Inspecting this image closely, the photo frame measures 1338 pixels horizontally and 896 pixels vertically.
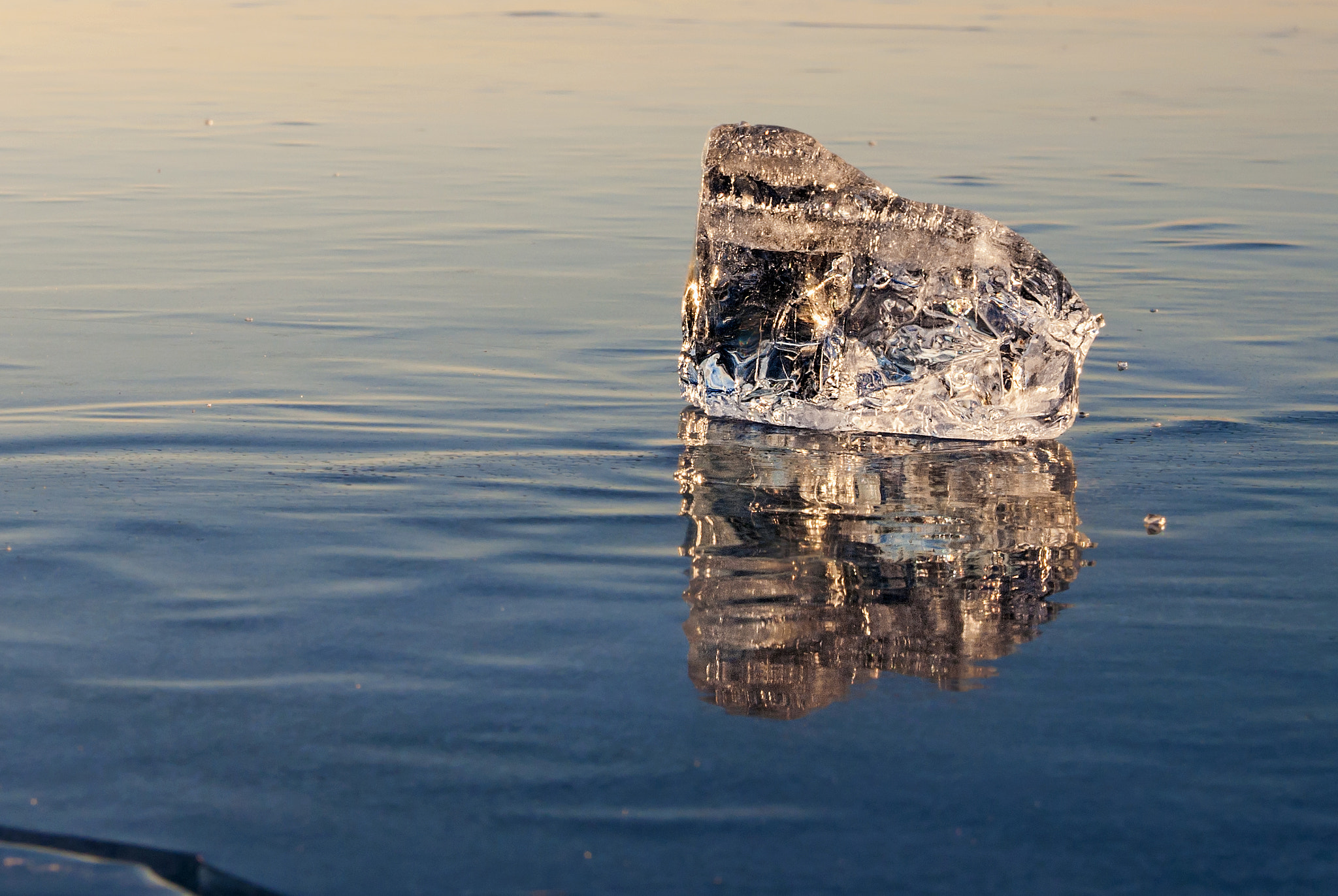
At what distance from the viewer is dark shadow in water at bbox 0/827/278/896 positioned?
2.55 meters

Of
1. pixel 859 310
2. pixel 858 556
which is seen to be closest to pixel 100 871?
pixel 858 556

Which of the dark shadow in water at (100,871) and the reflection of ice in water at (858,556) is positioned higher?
the reflection of ice in water at (858,556)

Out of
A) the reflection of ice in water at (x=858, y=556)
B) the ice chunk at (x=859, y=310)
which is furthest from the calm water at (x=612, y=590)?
the ice chunk at (x=859, y=310)

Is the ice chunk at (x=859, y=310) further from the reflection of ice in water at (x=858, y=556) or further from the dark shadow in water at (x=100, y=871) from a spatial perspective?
the dark shadow in water at (x=100, y=871)

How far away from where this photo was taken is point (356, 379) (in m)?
6.32

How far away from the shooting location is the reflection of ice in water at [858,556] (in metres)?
3.47

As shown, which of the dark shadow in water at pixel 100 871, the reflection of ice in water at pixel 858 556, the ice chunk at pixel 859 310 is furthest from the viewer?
the ice chunk at pixel 859 310

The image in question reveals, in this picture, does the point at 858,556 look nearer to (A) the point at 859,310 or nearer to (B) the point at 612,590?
(B) the point at 612,590

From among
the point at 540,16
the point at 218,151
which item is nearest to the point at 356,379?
the point at 218,151

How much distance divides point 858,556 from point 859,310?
2.06 metres

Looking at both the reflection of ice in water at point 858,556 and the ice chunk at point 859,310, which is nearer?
the reflection of ice in water at point 858,556

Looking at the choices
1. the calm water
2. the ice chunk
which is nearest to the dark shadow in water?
the calm water

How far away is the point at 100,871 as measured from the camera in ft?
8.52

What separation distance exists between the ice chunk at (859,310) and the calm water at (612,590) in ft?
0.87
